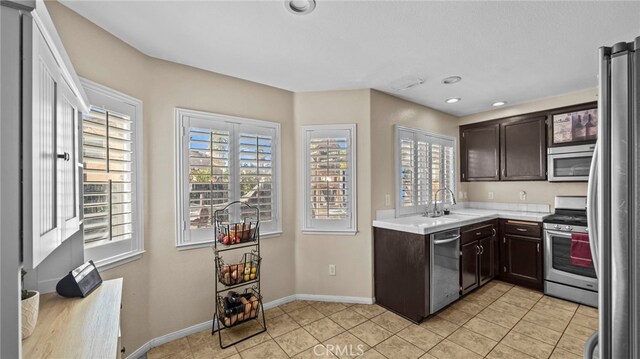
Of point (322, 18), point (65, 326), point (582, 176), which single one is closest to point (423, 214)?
point (582, 176)

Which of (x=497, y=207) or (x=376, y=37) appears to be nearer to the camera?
(x=376, y=37)

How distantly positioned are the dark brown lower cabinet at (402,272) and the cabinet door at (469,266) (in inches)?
29.2

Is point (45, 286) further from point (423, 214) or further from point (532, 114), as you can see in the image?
point (532, 114)

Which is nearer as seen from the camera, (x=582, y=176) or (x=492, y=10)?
(x=492, y=10)

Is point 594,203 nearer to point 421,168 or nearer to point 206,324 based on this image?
point 421,168

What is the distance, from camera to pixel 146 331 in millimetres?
2117

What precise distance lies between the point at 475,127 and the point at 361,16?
10.8 feet

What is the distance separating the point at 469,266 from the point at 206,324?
2941 millimetres

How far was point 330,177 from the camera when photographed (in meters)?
2.98

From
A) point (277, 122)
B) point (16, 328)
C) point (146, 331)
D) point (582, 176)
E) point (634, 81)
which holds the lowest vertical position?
point (146, 331)

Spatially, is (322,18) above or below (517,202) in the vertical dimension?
above

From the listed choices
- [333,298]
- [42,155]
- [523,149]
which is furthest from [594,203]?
[523,149]

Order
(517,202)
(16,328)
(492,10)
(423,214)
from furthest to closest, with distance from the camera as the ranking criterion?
(517,202)
(423,214)
(492,10)
(16,328)

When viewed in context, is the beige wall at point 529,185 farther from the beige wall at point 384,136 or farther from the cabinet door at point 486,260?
the beige wall at point 384,136
